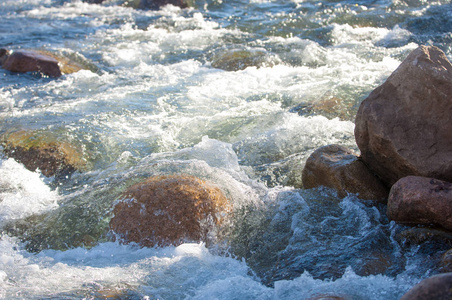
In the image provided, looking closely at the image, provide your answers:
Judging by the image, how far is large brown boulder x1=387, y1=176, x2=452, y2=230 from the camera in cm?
367

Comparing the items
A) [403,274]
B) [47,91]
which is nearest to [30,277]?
[403,274]

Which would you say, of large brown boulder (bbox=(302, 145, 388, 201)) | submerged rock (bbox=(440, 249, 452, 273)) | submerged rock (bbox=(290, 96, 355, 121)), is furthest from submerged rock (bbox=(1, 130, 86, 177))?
submerged rock (bbox=(440, 249, 452, 273))

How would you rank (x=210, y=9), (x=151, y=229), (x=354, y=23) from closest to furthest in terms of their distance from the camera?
(x=151, y=229) < (x=354, y=23) < (x=210, y=9)

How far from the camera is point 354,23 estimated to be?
12.0m

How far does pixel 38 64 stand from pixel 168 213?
6.72 m

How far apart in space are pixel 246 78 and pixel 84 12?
9.37 metres

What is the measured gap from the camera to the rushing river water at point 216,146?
3.48 m

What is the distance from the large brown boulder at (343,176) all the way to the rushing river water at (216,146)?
12 cm

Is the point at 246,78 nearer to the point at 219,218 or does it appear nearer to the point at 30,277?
the point at 219,218

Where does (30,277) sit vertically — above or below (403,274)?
below

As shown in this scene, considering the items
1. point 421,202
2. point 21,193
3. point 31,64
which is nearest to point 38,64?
point 31,64

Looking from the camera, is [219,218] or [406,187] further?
[219,218]

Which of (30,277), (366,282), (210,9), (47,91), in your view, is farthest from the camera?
(210,9)

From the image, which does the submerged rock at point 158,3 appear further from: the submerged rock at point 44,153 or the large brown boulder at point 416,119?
the large brown boulder at point 416,119
